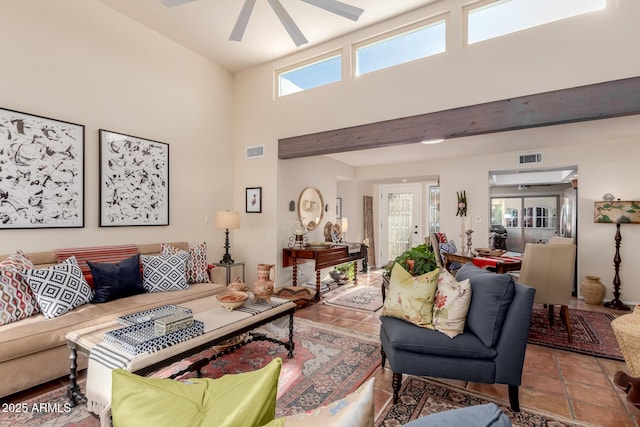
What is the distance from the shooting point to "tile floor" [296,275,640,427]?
2053mm

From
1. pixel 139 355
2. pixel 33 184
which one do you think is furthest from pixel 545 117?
pixel 33 184

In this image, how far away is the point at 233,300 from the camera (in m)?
2.55

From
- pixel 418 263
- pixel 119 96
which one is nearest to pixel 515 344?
pixel 418 263

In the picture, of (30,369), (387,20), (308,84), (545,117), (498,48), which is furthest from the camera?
(308,84)

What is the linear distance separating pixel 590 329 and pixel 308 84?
4.64m

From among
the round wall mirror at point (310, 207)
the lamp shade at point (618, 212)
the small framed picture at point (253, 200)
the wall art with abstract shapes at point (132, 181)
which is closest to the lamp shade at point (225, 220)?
→ the small framed picture at point (253, 200)

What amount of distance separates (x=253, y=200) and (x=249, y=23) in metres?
2.42

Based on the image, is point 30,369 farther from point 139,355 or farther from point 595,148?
point 595,148

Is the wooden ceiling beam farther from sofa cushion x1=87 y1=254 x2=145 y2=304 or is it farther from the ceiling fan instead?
sofa cushion x1=87 y1=254 x2=145 y2=304

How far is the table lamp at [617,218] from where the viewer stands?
4.55 m

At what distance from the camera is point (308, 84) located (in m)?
4.45

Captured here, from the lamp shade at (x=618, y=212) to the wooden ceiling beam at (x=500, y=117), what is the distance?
278 centimetres

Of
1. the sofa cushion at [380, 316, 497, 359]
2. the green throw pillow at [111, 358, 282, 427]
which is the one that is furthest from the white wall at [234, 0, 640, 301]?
the green throw pillow at [111, 358, 282, 427]

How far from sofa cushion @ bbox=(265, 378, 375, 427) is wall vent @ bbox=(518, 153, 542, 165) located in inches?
244
